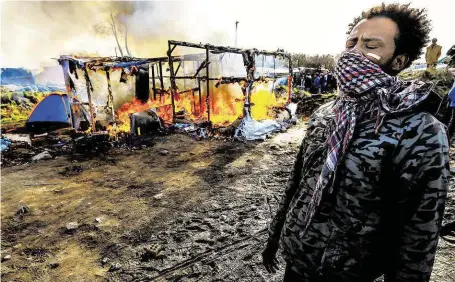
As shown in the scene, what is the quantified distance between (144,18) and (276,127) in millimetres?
22482

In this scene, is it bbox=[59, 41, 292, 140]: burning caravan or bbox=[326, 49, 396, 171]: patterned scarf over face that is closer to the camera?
bbox=[326, 49, 396, 171]: patterned scarf over face

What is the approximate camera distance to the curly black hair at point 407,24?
1.25 m

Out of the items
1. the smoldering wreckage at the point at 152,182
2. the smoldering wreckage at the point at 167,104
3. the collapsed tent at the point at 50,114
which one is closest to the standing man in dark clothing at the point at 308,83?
the smoldering wreckage at the point at 167,104

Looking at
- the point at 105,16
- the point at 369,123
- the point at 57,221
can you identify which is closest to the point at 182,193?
the point at 57,221

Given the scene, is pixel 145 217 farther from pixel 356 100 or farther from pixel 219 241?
Answer: pixel 356 100

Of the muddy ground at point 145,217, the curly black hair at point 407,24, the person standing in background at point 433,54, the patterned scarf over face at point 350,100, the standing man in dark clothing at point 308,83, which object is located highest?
Answer: the person standing in background at point 433,54

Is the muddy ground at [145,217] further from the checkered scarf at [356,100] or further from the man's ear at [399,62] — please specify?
the man's ear at [399,62]

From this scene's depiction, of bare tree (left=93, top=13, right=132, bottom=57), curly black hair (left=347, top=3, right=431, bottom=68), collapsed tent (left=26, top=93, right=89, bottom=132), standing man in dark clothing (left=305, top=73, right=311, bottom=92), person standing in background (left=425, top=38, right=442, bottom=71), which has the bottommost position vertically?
collapsed tent (left=26, top=93, right=89, bottom=132)

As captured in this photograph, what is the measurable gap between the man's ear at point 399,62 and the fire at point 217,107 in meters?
9.02

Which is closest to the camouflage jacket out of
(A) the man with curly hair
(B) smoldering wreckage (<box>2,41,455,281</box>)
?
(A) the man with curly hair

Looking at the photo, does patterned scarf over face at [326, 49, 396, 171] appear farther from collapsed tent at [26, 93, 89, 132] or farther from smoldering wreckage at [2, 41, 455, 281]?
collapsed tent at [26, 93, 89, 132]

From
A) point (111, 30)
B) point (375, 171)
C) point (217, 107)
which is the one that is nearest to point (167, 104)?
point (217, 107)

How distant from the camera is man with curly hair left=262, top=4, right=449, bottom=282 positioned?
1025mm

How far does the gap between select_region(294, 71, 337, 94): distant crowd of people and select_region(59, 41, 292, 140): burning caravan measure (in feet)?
18.7
